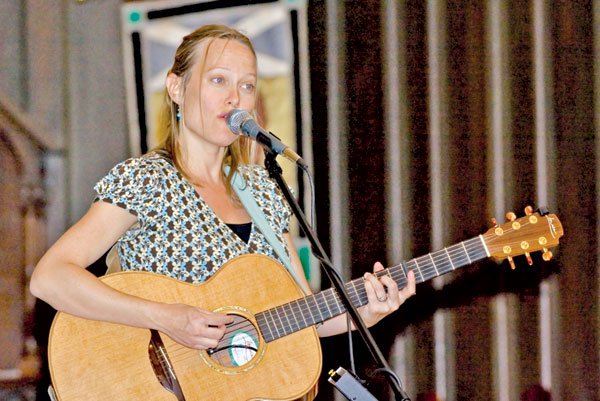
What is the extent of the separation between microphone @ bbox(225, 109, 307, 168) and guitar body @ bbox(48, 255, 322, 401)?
1.50 feet

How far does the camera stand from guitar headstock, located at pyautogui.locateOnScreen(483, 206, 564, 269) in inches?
83.7

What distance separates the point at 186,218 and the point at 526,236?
93 cm

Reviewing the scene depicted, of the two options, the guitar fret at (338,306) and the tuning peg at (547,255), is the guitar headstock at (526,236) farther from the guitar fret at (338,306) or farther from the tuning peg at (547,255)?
the guitar fret at (338,306)

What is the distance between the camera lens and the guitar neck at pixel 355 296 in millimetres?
2152

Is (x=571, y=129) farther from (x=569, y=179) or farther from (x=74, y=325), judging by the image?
(x=74, y=325)

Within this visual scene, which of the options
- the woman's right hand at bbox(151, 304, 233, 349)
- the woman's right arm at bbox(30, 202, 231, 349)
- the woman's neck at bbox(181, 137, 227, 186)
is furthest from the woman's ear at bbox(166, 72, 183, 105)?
the woman's right hand at bbox(151, 304, 233, 349)

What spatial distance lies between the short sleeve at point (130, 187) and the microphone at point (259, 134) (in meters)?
0.37

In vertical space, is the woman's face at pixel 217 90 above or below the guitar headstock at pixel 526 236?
above

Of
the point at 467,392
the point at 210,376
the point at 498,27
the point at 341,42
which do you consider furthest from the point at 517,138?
the point at 210,376

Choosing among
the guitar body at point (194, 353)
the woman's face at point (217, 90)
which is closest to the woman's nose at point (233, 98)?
the woman's face at point (217, 90)

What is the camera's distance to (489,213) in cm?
294

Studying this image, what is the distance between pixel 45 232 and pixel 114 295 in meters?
1.24

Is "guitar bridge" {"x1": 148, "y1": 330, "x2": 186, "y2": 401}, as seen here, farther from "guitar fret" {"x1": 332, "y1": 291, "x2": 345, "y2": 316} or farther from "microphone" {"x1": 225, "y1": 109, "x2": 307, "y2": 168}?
"microphone" {"x1": 225, "y1": 109, "x2": 307, "y2": 168}

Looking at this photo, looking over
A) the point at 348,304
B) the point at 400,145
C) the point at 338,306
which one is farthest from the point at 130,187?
the point at 400,145
